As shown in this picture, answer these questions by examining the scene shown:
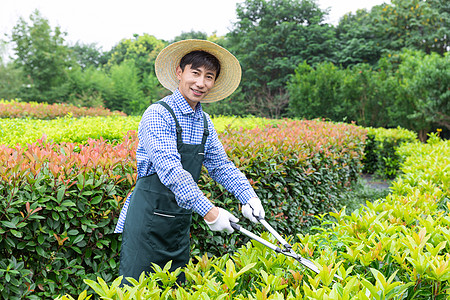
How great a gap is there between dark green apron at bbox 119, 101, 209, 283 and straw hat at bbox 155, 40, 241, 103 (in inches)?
17.3

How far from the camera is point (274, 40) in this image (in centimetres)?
2255

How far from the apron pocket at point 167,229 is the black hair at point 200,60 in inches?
37.6

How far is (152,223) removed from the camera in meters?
1.92

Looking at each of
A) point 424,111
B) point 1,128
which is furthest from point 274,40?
point 1,128

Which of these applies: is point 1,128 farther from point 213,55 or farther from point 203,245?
point 213,55

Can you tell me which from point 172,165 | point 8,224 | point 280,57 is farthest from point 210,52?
point 280,57

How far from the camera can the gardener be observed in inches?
72.9

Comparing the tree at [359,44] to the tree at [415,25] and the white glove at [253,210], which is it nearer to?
the tree at [415,25]

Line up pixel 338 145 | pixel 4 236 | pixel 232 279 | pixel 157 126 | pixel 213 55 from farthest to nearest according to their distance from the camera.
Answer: pixel 338 145 → pixel 213 55 → pixel 4 236 → pixel 157 126 → pixel 232 279

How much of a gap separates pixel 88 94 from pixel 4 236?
78.7 ft

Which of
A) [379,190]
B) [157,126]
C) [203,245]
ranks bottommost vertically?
[379,190]

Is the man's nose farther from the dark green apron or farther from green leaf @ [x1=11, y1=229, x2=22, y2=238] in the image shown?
green leaf @ [x1=11, y1=229, x2=22, y2=238]

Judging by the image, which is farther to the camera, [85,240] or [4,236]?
[85,240]

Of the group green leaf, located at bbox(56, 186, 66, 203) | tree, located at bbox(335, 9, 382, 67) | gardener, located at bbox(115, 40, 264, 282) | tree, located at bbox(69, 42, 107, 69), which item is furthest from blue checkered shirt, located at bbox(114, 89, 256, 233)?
tree, located at bbox(69, 42, 107, 69)
